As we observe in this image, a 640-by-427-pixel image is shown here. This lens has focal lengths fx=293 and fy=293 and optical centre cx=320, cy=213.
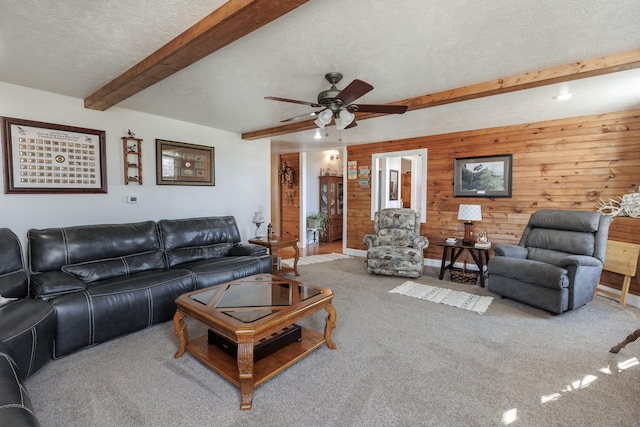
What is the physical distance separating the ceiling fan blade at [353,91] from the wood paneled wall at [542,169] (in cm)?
326

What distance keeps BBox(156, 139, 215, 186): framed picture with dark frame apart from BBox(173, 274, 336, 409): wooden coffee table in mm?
2183

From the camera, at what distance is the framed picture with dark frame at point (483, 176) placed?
14.7 feet

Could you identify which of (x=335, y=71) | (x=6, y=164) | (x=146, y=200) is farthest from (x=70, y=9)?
(x=146, y=200)

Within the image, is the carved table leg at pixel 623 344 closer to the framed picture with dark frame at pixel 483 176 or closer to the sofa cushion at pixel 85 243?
the framed picture with dark frame at pixel 483 176

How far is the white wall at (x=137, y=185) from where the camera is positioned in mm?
→ 2900

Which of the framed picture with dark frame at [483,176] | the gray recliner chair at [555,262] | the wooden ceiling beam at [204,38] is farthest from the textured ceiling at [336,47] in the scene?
the gray recliner chair at [555,262]

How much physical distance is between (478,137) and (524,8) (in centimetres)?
331

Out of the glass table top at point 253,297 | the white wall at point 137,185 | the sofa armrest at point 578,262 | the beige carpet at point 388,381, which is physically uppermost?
the white wall at point 137,185

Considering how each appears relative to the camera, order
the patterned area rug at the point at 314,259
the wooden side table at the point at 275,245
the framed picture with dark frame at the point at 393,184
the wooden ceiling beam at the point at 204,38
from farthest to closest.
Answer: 1. the framed picture with dark frame at the point at 393,184
2. the patterned area rug at the point at 314,259
3. the wooden side table at the point at 275,245
4. the wooden ceiling beam at the point at 204,38

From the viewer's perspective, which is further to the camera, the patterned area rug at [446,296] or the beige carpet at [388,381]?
the patterned area rug at [446,296]

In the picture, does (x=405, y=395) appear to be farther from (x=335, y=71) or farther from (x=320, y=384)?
(x=335, y=71)

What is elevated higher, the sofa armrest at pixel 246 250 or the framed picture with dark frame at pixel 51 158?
the framed picture with dark frame at pixel 51 158

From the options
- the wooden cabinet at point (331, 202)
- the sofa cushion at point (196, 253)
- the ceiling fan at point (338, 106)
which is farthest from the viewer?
the wooden cabinet at point (331, 202)

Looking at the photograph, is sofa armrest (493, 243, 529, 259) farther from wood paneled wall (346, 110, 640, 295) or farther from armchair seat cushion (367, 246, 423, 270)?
armchair seat cushion (367, 246, 423, 270)
